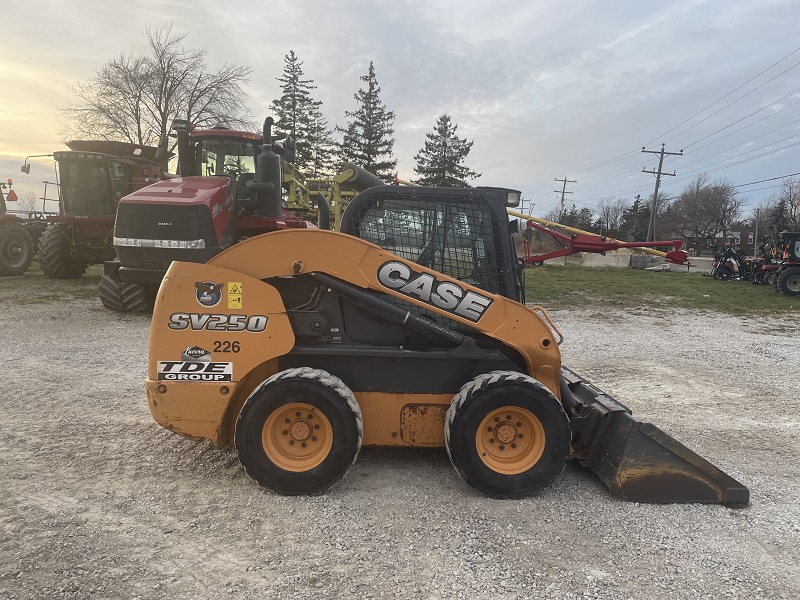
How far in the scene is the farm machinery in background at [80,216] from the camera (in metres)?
13.5

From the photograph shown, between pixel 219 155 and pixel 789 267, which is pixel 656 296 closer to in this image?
pixel 789 267

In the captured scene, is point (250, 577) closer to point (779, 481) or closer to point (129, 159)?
point (779, 481)

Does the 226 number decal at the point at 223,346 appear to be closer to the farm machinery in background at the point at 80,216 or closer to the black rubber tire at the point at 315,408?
the black rubber tire at the point at 315,408

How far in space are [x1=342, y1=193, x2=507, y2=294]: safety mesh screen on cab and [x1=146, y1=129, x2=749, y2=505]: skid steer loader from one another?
0.04ft

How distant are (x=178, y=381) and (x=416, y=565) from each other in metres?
1.97

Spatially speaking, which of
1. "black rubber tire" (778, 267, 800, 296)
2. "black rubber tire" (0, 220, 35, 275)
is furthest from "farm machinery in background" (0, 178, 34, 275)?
"black rubber tire" (778, 267, 800, 296)

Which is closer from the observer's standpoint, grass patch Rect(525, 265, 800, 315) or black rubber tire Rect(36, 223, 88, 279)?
black rubber tire Rect(36, 223, 88, 279)

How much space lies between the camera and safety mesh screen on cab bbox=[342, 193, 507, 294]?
3.96 metres

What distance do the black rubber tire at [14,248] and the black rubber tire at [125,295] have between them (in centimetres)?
738

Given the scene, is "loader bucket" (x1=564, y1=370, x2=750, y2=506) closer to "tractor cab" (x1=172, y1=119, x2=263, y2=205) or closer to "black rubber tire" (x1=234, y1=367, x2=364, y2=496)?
"black rubber tire" (x1=234, y1=367, x2=364, y2=496)

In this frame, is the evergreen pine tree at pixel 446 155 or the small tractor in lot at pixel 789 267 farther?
the evergreen pine tree at pixel 446 155

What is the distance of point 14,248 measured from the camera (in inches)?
591

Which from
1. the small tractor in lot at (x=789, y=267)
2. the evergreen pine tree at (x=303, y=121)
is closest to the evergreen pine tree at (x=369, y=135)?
the evergreen pine tree at (x=303, y=121)

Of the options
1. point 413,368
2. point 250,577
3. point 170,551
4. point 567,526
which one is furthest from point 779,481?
point 170,551
